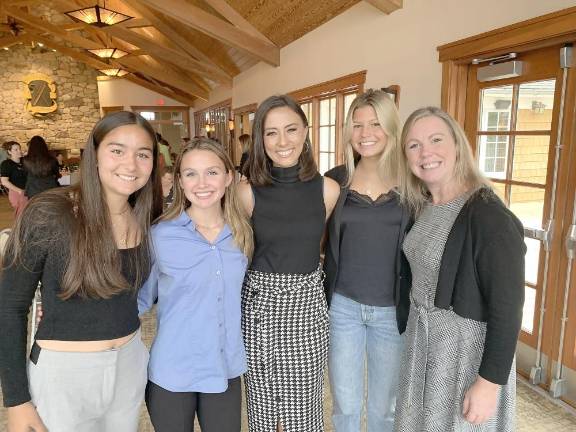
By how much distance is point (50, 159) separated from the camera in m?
5.36

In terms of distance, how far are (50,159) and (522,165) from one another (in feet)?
16.9

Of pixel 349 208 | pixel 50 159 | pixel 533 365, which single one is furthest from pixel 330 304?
pixel 50 159

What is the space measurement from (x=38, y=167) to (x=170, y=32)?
3851 millimetres

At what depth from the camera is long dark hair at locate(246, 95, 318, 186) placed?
65.2 inches

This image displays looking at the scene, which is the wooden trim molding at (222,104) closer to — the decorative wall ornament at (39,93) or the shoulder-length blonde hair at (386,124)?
the decorative wall ornament at (39,93)

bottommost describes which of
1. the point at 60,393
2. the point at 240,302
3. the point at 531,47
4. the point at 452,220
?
the point at 60,393

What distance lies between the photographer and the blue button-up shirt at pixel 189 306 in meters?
1.42

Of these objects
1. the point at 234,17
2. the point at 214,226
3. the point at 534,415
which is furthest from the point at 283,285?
the point at 234,17

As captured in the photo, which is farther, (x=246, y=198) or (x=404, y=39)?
(x=404, y=39)

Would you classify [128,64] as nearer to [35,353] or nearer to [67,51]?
[67,51]

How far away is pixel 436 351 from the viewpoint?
1.44 meters

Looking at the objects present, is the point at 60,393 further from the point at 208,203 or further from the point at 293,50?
the point at 293,50

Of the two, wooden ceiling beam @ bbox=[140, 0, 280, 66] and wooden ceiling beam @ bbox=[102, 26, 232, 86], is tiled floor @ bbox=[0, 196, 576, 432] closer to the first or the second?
wooden ceiling beam @ bbox=[140, 0, 280, 66]

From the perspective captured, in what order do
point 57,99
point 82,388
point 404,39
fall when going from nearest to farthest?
point 82,388 → point 404,39 → point 57,99
